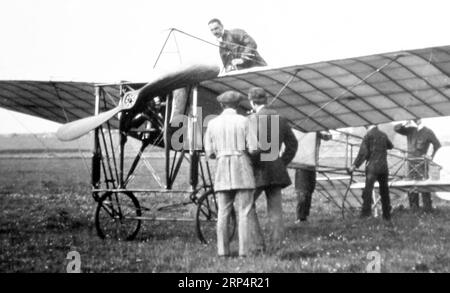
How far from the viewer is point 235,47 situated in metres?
10.6

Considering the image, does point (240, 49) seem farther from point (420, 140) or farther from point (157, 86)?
point (420, 140)

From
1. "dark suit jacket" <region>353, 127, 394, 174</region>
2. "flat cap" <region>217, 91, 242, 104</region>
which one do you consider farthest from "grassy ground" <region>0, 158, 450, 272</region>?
"flat cap" <region>217, 91, 242, 104</region>

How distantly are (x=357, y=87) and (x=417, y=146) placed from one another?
16.1ft

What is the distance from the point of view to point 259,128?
24.5ft

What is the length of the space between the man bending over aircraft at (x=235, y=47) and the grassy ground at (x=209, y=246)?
128 inches

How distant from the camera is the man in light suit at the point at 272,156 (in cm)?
750

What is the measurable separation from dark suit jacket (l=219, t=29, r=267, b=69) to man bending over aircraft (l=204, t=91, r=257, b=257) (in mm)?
3458

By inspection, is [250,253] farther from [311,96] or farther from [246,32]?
[246,32]

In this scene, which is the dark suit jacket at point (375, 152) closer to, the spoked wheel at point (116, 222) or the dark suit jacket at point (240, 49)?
the dark suit jacket at point (240, 49)

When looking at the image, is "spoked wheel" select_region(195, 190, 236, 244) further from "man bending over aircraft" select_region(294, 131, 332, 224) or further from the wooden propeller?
"man bending over aircraft" select_region(294, 131, 332, 224)

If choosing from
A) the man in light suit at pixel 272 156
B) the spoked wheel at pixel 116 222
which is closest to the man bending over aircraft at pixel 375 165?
the man in light suit at pixel 272 156

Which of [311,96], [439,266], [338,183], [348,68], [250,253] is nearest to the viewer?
[439,266]
